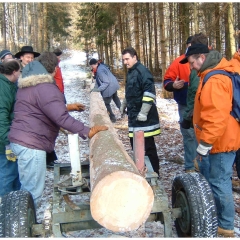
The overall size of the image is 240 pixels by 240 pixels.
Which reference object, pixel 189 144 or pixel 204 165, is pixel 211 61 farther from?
pixel 189 144

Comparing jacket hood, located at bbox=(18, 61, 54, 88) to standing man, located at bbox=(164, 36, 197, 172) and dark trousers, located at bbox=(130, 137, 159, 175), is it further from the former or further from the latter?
standing man, located at bbox=(164, 36, 197, 172)

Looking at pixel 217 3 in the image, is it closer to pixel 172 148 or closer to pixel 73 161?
pixel 172 148

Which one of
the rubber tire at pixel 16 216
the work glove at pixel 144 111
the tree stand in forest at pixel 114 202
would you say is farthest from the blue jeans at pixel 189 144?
the rubber tire at pixel 16 216

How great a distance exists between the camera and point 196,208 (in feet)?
10.0


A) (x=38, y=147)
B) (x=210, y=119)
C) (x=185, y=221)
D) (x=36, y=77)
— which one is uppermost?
(x=36, y=77)

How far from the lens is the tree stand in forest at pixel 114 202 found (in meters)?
2.66

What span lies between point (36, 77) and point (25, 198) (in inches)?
50.3

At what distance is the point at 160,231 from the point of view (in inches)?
154

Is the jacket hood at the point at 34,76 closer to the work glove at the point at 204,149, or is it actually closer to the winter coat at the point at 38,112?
the winter coat at the point at 38,112

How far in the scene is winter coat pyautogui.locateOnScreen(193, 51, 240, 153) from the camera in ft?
10.5

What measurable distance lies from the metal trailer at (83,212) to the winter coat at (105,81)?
5874mm

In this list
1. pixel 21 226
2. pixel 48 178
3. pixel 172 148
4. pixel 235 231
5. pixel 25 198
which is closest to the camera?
pixel 21 226

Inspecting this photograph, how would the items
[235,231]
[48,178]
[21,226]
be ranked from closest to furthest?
[21,226] → [235,231] → [48,178]

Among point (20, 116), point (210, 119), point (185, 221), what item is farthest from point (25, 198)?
point (210, 119)
